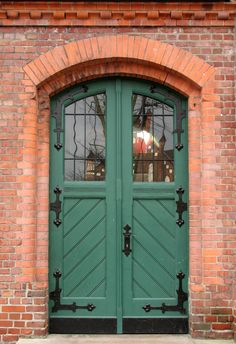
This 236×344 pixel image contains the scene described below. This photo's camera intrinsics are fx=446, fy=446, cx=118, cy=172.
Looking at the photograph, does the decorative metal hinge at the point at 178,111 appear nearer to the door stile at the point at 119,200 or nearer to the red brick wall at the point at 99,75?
the red brick wall at the point at 99,75

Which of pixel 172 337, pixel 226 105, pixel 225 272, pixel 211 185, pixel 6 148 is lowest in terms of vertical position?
pixel 172 337

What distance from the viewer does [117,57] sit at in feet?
18.5

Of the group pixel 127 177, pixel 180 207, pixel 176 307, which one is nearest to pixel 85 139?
pixel 127 177

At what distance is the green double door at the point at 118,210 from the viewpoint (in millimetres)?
5707

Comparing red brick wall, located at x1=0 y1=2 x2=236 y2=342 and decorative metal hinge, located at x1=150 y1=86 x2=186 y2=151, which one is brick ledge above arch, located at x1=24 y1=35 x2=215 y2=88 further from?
decorative metal hinge, located at x1=150 y1=86 x2=186 y2=151

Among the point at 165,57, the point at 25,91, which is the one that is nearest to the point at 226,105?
the point at 165,57

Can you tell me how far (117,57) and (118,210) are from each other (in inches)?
77.0

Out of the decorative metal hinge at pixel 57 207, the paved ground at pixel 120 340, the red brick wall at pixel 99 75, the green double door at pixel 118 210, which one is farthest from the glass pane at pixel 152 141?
the paved ground at pixel 120 340

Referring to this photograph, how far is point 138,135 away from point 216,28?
1.70 metres

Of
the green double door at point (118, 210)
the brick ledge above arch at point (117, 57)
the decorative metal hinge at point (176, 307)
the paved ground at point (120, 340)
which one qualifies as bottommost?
the paved ground at point (120, 340)

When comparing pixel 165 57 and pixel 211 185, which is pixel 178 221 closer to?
pixel 211 185

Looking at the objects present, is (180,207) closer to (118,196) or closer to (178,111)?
(118,196)

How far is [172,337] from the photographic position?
18.2 ft

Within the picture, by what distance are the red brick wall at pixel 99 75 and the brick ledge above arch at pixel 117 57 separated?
0.01m
